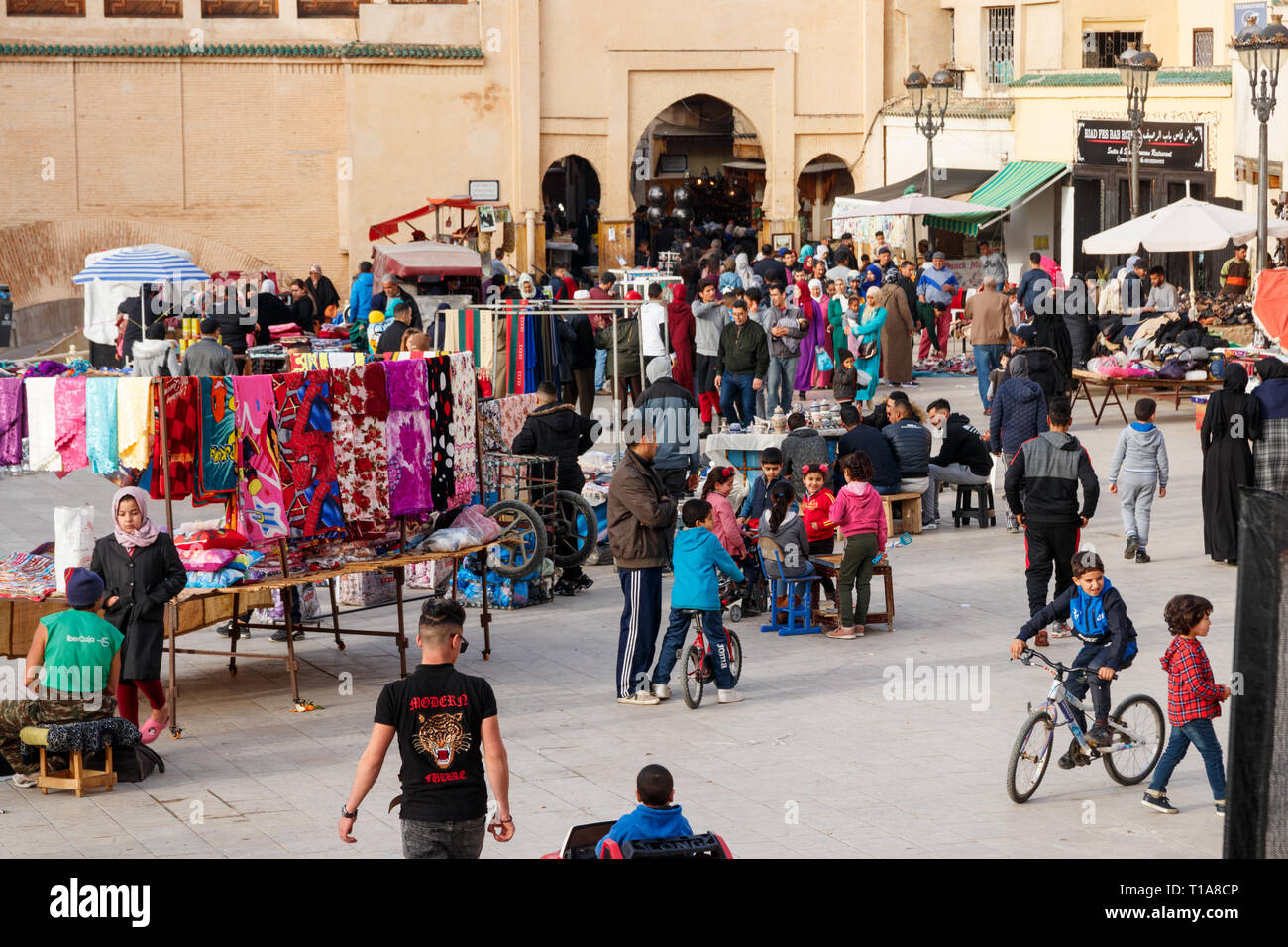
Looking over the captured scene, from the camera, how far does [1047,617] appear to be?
990 cm

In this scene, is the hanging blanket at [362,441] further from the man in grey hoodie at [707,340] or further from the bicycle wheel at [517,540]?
the man in grey hoodie at [707,340]

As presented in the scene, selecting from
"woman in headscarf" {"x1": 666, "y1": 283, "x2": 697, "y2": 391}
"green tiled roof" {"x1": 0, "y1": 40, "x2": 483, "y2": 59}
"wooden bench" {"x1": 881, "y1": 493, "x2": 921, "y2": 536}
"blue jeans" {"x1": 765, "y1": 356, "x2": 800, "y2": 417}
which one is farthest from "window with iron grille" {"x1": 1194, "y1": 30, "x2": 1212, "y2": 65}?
"wooden bench" {"x1": 881, "y1": 493, "x2": 921, "y2": 536}

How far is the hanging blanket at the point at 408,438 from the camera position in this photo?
11.9 m

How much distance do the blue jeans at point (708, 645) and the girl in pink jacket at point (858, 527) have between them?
1.84 m

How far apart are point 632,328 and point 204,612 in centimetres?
927

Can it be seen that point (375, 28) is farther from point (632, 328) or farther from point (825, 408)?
point (825, 408)

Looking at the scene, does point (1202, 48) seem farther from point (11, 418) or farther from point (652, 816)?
point (652, 816)

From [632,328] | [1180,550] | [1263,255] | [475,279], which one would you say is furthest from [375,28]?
[1180,550]

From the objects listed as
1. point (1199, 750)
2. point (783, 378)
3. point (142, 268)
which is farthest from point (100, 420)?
point (142, 268)

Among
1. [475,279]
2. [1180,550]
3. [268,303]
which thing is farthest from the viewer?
[475,279]

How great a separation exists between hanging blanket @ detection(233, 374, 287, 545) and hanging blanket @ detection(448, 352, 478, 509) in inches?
59.4

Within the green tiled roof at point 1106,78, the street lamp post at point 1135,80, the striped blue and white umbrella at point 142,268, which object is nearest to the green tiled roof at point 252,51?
the striped blue and white umbrella at point 142,268

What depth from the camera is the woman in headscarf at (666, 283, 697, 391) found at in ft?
67.7

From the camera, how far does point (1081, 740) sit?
9.54m
